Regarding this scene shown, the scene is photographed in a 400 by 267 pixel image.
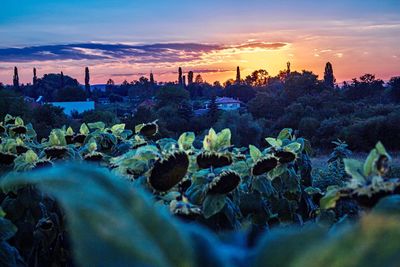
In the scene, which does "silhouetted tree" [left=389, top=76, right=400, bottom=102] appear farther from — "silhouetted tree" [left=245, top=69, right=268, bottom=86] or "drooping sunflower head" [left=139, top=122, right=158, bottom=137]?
"drooping sunflower head" [left=139, top=122, right=158, bottom=137]

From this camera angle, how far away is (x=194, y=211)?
1.53m

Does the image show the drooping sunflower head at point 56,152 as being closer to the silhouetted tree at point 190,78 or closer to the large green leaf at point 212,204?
the large green leaf at point 212,204

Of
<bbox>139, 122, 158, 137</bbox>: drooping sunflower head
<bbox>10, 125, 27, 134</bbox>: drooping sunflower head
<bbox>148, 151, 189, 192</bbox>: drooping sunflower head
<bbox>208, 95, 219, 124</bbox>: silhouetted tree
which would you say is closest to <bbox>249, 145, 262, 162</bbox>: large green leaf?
<bbox>148, 151, 189, 192</bbox>: drooping sunflower head

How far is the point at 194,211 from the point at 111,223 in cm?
114

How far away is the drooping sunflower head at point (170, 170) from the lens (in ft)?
5.68

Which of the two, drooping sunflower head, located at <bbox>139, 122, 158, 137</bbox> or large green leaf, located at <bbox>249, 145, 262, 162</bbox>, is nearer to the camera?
large green leaf, located at <bbox>249, 145, 262, 162</bbox>

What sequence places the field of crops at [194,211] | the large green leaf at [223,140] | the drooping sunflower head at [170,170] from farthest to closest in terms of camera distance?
the large green leaf at [223,140] < the drooping sunflower head at [170,170] < the field of crops at [194,211]

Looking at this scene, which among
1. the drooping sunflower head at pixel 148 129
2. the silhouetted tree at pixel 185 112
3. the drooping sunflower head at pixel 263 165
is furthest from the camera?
the silhouetted tree at pixel 185 112

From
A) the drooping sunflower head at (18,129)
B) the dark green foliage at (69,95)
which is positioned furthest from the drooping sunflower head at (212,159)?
the dark green foliage at (69,95)

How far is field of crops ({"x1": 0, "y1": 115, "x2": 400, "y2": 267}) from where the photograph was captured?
40 centimetres

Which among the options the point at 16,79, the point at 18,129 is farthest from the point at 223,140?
the point at 16,79

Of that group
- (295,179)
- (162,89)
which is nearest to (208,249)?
(295,179)

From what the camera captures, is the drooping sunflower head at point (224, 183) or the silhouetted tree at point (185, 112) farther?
the silhouetted tree at point (185, 112)

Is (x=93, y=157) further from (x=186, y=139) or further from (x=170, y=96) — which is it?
(x=170, y=96)
